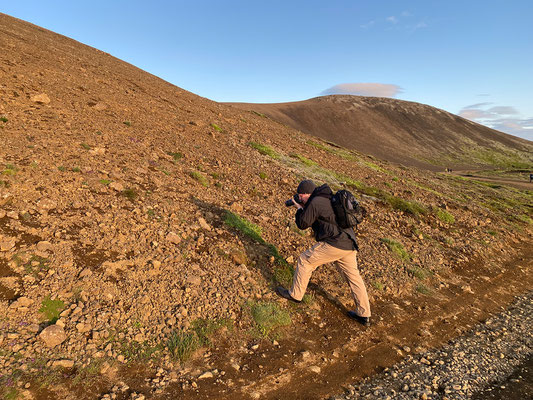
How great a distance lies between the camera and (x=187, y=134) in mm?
13820

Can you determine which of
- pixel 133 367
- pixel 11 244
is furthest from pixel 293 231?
pixel 11 244

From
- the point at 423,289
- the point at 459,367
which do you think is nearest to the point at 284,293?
the point at 459,367

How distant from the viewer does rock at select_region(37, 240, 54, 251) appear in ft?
16.8

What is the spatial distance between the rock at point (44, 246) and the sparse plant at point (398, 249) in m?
8.40

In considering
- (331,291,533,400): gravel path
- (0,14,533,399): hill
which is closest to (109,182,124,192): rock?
(0,14,533,399): hill

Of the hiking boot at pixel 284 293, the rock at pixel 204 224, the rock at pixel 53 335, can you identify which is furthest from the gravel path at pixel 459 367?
the rock at pixel 204 224

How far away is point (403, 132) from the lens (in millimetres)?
100500

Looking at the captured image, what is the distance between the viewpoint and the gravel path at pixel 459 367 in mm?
4172

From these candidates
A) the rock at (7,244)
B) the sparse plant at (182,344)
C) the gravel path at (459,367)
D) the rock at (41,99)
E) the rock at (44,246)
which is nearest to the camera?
the gravel path at (459,367)

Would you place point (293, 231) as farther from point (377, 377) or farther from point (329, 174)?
point (329, 174)

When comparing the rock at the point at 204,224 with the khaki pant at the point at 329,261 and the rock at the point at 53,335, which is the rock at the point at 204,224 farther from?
the rock at the point at 53,335

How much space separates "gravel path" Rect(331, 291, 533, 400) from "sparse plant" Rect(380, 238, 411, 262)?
108 inches

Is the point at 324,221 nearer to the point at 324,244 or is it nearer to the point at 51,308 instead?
the point at 324,244

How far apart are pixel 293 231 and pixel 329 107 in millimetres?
101245
